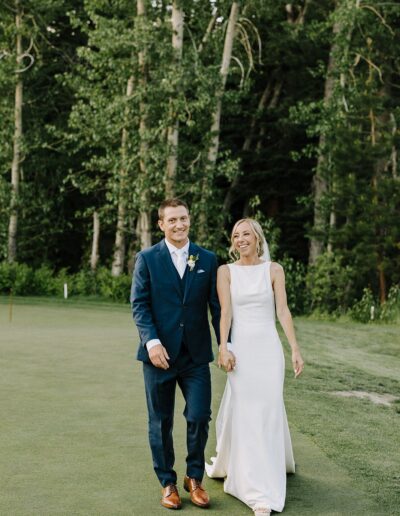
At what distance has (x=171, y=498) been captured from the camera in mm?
5555

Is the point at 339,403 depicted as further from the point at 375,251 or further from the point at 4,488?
the point at 375,251

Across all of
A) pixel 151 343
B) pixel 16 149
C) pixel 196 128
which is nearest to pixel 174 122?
pixel 196 128

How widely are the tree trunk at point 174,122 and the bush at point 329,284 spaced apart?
419 cm

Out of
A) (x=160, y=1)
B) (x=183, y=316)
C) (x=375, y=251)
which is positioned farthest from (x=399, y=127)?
(x=183, y=316)

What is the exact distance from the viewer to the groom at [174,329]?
583cm

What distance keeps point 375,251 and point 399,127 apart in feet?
13.2

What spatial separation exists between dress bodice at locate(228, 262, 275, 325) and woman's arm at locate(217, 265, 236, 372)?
0.03m

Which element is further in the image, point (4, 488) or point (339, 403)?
point (339, 403)

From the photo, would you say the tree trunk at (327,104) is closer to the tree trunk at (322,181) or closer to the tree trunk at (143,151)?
the tree trunk at (322,181)

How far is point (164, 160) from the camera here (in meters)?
25.2

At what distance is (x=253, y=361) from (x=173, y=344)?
482 millimetres

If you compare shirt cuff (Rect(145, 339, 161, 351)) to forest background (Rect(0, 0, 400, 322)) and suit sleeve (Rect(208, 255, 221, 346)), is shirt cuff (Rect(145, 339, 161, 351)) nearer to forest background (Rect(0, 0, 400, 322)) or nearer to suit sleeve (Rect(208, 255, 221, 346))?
suit sleeve (Rect(208, 255, 221, 346))

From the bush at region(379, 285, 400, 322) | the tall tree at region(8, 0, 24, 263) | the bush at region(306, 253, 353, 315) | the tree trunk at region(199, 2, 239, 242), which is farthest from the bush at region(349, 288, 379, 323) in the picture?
the tall tree at region(8, 0, 24, 263)

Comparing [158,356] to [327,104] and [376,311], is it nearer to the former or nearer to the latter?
[376,311]
